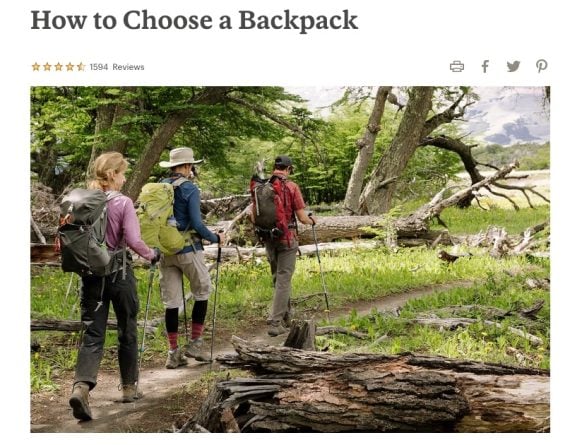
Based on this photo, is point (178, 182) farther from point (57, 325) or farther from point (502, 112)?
point (502, 112)

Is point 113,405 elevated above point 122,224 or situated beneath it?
situated beneath

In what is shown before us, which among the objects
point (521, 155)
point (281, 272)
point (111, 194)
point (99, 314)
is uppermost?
point (521, 155)

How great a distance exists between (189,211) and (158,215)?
1.24ft

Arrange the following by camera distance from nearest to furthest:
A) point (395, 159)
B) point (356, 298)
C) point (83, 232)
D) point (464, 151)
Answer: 1. point (83, 232)
2. point (356, 298)
3. point (395, 159)
4. point (464, 151)

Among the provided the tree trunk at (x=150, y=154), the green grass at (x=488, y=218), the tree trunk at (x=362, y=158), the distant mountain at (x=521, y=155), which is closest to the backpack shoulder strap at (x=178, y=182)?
the tree trunk at (x=150, y=154)

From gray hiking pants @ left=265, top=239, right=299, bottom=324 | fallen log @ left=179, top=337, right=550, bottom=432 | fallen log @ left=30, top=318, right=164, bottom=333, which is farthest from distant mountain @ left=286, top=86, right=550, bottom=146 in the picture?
fallen log @ left=179, top=337, right=550, bottom=432

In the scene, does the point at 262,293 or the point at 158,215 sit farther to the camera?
the point at 262,293

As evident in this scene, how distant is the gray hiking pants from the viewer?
9055 millimetres

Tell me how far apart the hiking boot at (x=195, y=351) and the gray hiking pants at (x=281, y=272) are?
5.56 feet

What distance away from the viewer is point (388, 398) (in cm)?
478
